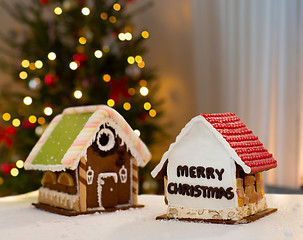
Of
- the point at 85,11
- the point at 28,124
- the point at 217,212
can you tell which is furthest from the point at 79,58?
the point at 217,212

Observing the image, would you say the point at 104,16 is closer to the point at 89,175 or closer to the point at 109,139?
the point at 109,139

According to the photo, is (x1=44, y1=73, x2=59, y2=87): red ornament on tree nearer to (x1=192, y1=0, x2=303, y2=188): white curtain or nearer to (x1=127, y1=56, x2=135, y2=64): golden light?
(x1=127, y1=56, x2=135, y2=64): golden light

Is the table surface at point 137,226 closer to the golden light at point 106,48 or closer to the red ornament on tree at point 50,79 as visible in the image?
the red ornament on tree at point 50,79

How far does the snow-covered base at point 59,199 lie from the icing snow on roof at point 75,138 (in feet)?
0.34

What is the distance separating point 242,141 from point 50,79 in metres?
1.96

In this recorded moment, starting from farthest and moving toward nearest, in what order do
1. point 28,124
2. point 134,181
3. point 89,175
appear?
point 28,124 → point 134,181 → point 89,175

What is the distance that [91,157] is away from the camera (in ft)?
6.36

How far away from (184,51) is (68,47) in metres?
1.58

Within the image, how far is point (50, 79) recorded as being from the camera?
339 cm

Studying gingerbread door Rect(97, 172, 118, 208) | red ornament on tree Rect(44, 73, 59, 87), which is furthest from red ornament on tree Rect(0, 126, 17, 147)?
gingerbread door Rect(97, 172, 118, 208)

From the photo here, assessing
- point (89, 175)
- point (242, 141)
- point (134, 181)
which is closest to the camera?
point (242, 141)

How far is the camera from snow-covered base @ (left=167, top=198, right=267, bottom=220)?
62.6 inches

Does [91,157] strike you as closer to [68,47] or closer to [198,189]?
[198,189]

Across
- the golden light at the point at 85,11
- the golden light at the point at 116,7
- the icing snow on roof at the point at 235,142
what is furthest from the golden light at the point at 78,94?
the icing snow on roof at the point at 235,142
